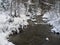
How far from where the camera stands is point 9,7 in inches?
805

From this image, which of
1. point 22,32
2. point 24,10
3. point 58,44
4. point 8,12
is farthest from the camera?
point 24,10

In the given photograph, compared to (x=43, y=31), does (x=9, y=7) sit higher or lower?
higher

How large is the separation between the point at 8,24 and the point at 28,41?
Result: 2.60 meters

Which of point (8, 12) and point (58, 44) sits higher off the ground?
point (8, 12)

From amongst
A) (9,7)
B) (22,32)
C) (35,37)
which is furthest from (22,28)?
(9,7)

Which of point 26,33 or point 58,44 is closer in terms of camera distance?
point 58,44

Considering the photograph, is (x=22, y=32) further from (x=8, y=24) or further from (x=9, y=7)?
(x=9, y=7)

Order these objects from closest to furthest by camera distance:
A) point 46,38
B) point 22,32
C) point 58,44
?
point 58,44, point 46,38, point 22,32

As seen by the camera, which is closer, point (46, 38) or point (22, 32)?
point (46, 38)

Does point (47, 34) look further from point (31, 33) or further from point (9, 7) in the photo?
point (9, 7)

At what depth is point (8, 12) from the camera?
19.3m

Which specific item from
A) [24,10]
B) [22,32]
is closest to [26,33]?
[22,32]

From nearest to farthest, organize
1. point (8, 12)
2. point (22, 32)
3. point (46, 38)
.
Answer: point (46, 38), point (22, 32), point (8, 12)

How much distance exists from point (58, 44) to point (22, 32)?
312 centimetres
